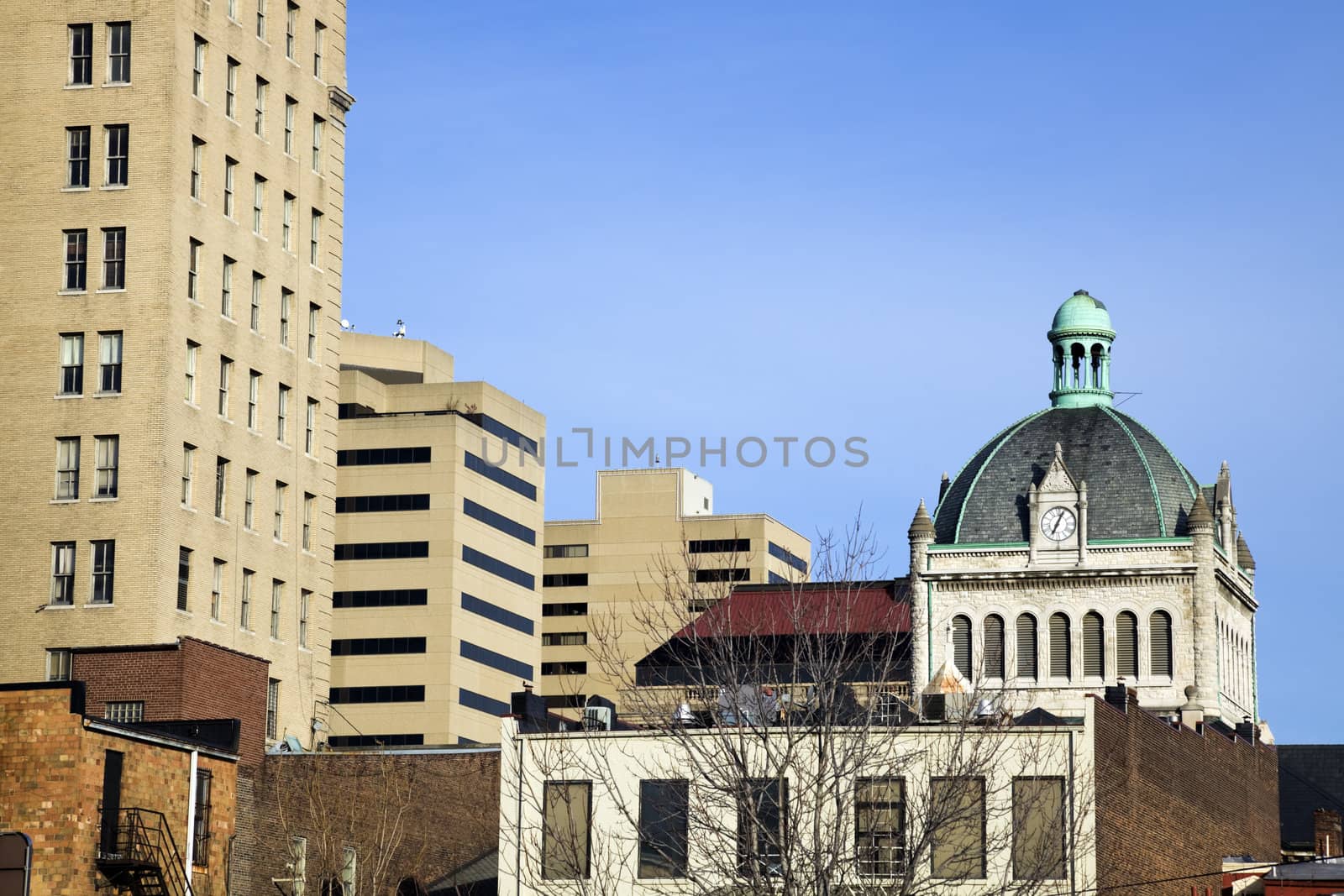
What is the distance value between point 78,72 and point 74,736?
33.4 meters

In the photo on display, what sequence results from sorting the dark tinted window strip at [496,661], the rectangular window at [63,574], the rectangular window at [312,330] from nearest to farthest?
the rectangular window at [63,574] < the rectangular window at [312,330] < the dark tinted window strip at [496,661]

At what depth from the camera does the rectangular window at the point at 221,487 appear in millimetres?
84000

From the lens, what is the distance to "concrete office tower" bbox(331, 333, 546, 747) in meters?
174

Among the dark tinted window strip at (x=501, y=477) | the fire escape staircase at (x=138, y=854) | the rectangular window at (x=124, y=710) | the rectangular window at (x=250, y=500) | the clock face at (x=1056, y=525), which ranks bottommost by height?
the fire escape staircase at (x=138, y=854)

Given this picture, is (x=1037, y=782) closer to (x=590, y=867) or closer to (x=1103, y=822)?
(x=1103, y=822)

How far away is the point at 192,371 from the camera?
273ft

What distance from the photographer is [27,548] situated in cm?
8000

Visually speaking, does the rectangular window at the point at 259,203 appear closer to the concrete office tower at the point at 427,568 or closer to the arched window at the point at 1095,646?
the arched window at the point at 1095,646

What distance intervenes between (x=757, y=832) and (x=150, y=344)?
124 feet

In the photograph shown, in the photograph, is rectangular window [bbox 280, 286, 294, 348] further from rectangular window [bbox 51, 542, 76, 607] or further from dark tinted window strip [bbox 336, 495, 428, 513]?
dark tinted window strip [bbox 336, 495, 428, 513]

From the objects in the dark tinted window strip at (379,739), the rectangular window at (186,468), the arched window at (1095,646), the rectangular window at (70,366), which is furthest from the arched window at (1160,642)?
the dark tinted window strip at (379,739)

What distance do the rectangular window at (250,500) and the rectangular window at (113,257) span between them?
27.1 ft

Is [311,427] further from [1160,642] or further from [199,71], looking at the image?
[1160,642]

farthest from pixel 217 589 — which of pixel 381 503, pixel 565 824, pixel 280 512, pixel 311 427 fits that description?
pixel 381 503
